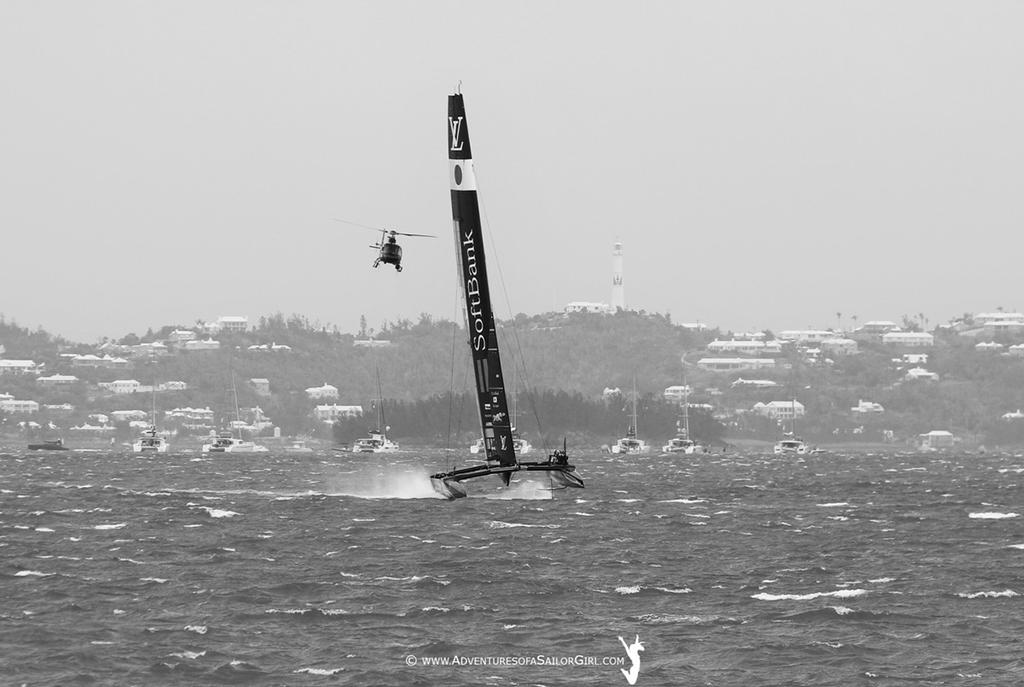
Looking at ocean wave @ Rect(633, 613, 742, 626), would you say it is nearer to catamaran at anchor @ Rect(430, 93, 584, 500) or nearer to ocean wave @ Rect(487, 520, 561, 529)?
catamaran at anchor @ Rect(430, 93, 584, 500)

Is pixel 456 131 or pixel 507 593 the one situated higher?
pixel 456 131

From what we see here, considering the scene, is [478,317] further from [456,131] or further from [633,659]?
[633,659]

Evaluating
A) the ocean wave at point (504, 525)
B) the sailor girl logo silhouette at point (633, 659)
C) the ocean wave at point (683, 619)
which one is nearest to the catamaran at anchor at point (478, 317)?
the ocean wave at point (504, 525)

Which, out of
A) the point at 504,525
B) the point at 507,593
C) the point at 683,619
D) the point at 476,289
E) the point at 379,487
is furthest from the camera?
the point at 379,487

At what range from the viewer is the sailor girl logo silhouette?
2565cm

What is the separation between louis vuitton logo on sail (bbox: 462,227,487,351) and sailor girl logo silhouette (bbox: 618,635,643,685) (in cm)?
2174

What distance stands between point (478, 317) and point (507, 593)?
52.7 ft

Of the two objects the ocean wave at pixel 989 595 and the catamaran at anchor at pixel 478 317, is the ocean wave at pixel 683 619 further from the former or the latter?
the catamaran at anchor at pixel 478 317

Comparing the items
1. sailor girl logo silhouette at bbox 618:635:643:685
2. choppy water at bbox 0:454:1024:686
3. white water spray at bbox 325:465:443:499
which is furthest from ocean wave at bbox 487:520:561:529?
sailor girl logo silhouette at bbox 618:635:643:685

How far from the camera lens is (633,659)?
87.7 ft

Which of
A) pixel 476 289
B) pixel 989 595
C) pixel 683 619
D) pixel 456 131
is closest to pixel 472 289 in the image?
pixel 476 289

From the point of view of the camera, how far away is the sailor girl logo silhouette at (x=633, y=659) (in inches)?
Answer: 1010

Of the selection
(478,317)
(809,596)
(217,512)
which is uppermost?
(478,317)

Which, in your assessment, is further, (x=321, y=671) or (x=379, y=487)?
(x=379, y=487)
